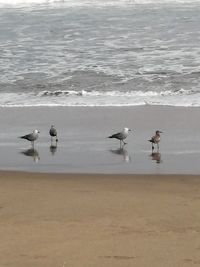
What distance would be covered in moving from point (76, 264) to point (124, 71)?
12736mm

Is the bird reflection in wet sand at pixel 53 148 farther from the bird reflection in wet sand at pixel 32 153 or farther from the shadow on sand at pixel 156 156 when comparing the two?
the shadow on sand at pixel 156 156

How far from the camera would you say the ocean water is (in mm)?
15023

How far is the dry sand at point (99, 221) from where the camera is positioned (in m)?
5.52

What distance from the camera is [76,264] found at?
5.38 meters

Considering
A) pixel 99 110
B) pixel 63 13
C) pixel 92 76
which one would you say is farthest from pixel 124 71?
pixel 63 13

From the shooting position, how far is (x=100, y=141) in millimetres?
10945

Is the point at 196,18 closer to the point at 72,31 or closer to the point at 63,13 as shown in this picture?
the point at 72,31

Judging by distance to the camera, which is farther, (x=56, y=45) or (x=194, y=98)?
(x=56, y=45)

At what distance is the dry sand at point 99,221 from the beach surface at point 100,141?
719 millimetres

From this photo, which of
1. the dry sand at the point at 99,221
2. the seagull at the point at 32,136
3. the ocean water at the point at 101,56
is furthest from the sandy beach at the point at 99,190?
the ocean water at the point at 101,56

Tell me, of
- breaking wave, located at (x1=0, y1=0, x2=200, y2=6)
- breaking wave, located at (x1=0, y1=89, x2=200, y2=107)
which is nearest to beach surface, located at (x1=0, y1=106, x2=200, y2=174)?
breaking wave, located at (x1=0, y1=89, x2=200, y2=107)

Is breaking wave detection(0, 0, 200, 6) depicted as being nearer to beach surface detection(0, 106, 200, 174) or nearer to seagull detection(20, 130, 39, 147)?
beach surface detection(0, 106, 200, 174)

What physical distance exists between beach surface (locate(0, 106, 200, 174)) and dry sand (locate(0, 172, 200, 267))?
72 cm

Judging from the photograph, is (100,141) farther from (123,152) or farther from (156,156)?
(156,156)
